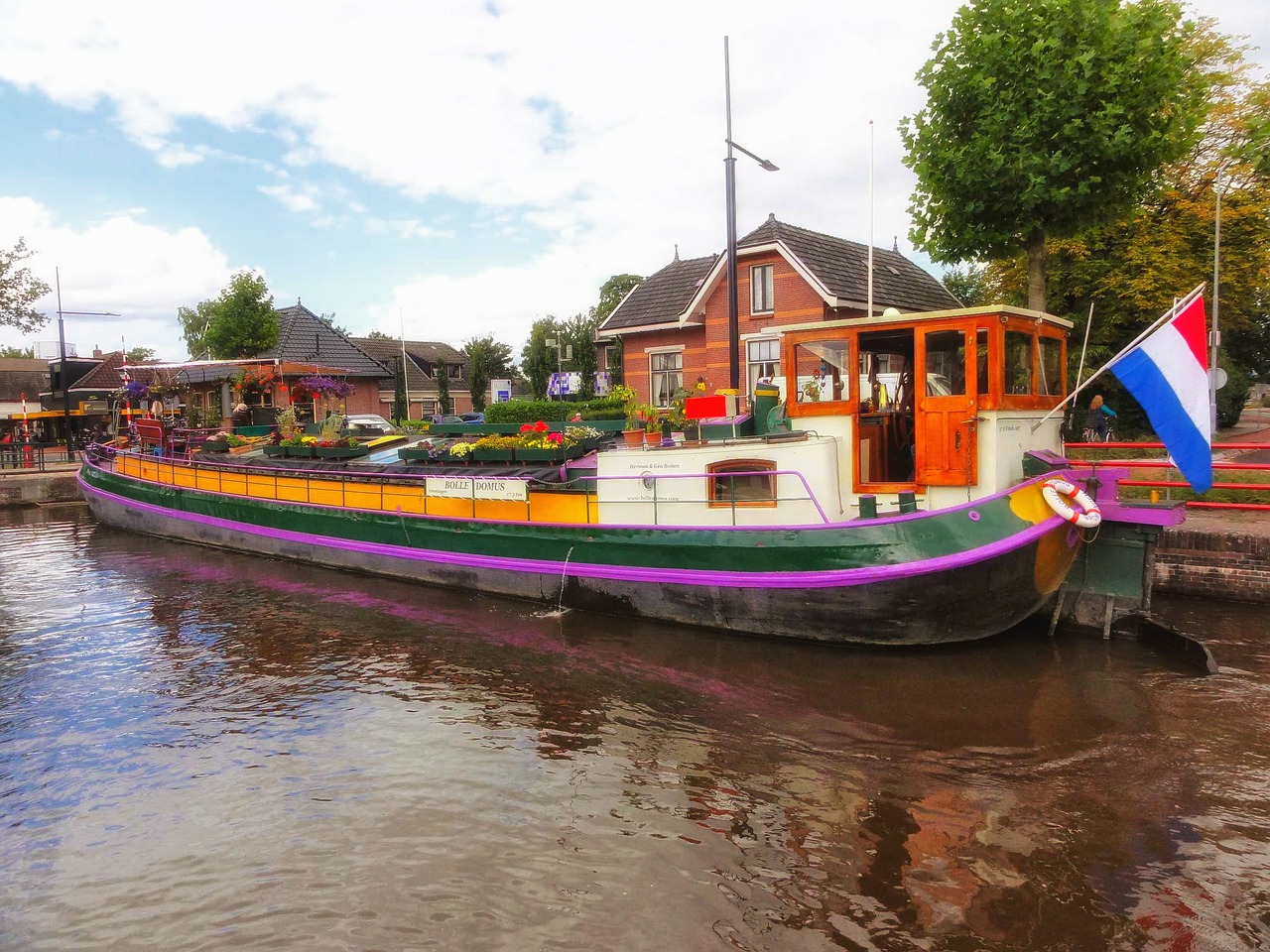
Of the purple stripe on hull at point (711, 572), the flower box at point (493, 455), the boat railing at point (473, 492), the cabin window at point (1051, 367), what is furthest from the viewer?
the flower box at point (493, 455)

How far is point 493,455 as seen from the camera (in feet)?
39.8

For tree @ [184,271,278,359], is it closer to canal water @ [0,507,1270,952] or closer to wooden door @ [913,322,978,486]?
canal water @ [0,507,1270,952]

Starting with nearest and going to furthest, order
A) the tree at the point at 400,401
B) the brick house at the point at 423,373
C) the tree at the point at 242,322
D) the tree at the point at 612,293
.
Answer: the tree at the point at 242,322
the tree at the point at 400,401
the brick house at the point at 423,373
the tree at the point at 612,293

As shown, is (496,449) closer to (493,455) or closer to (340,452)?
(493,455)

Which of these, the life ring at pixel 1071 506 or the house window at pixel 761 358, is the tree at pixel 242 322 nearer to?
the house window at pixel 761 358

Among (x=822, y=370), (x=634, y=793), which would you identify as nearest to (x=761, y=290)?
(x=822, y=370)

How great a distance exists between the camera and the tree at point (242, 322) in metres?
35.9

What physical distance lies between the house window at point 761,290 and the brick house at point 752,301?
3 centimetres

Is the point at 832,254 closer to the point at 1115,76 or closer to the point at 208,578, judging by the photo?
the point at 1115,76

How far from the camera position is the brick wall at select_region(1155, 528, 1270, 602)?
9.88 metres

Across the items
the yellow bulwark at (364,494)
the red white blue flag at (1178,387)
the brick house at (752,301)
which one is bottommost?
the yellow bulwark at (364,494)

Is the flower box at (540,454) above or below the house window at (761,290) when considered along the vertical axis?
below

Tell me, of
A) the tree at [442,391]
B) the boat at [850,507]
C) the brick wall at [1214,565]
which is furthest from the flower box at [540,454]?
the tree at [442,391]

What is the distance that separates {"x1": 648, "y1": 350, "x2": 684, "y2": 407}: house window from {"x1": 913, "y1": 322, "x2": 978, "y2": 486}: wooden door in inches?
693
